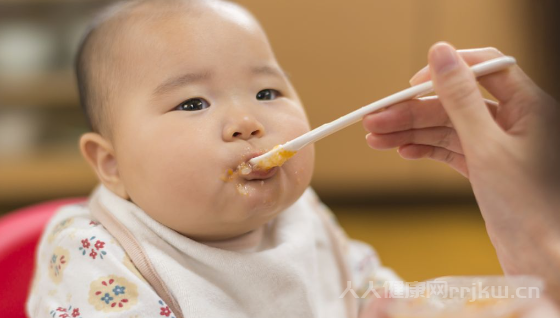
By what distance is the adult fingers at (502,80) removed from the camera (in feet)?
2.34

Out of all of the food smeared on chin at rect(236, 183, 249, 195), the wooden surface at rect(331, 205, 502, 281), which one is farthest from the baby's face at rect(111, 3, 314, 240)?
the wooden surface at rect(331, 205, 502, 281)

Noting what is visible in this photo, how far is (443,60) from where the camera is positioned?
25.0 inches

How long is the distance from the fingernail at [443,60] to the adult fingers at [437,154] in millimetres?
229

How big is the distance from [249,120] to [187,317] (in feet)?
0.80

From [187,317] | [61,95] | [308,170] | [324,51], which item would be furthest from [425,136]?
[61,95]

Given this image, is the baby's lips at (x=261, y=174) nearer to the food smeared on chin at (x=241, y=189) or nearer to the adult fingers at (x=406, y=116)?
the food smeared on chin at (x=241, y=189)

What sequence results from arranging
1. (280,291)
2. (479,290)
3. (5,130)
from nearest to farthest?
(479,290) < (280,291) < (5,130)

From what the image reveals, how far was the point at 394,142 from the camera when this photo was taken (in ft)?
2.72

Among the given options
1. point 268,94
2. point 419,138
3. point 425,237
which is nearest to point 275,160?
point 268,94

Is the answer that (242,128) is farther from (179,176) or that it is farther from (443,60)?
(443,60)

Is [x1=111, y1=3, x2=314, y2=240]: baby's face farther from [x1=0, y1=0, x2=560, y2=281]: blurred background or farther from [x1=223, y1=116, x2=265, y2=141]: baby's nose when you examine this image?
[x1=0, y1=0, x2=560, y2=281]: blurred background

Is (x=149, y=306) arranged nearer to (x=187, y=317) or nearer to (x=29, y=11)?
(x=187, y=317)

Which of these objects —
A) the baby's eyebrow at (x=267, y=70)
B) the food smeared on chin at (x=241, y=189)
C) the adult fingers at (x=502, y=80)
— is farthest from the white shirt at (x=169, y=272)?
the adult fingers at (x=502, y=80)

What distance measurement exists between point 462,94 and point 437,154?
0.24 m
